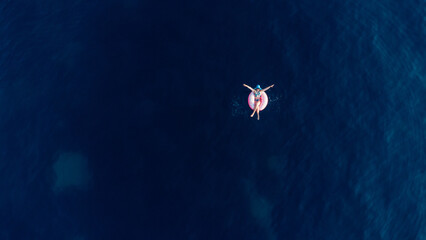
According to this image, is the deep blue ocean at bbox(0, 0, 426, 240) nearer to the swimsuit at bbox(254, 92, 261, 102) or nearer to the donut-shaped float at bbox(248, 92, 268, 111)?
the donut-shaped float at bbox(248, 92, 268, 111)

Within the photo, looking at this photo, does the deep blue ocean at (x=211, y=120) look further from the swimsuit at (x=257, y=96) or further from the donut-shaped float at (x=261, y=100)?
the swimsuit at (x=257, y=96)

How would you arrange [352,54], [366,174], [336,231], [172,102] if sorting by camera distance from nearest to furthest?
[336,231] < [366,174] < [172,102] < [352,54]

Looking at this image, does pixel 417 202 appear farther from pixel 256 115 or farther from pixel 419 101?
pixel 256 115

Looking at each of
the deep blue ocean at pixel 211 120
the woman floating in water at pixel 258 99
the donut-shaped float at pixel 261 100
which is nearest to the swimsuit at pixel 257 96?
the woman floating in water at pixel 258 99

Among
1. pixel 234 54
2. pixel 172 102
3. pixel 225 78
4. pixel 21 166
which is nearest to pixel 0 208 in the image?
pixel 21 166

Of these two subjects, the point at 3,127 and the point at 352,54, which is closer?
the point at 3,127

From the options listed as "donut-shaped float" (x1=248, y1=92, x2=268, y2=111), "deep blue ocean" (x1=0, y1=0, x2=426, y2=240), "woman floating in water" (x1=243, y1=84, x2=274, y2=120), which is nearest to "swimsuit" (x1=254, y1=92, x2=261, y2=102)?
"woman floating in water" (x1=243, y1=84, x2=274, y2=120)
